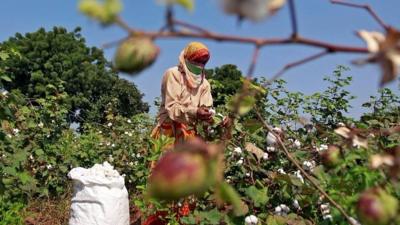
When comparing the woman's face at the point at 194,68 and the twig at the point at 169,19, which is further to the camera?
the woman's face at the point at 194,68

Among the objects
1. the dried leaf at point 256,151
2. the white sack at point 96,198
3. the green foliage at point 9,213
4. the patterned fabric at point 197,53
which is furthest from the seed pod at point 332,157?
the white sack at point 96,198

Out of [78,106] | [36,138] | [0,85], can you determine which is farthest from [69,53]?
[0,85]

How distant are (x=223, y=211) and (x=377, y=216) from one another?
1886 mm

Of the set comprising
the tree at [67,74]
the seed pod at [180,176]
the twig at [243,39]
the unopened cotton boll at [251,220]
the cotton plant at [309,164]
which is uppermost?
the tree at [67,74]

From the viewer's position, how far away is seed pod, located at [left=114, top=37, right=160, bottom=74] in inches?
22.2

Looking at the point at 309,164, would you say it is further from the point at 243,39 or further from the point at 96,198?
the point at 96,198

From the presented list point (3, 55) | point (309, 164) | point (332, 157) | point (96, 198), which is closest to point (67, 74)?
point (96, 198)

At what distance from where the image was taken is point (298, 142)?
2.93 meters

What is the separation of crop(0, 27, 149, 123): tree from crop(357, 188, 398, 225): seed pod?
23.3 metres

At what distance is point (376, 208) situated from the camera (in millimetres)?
594

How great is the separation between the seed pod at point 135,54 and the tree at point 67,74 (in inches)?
916

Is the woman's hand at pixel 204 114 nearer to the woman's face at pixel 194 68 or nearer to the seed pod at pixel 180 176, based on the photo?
the woman's face at pixel 194 68

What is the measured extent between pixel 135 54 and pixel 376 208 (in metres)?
0.25

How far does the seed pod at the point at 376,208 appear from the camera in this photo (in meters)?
0.59
